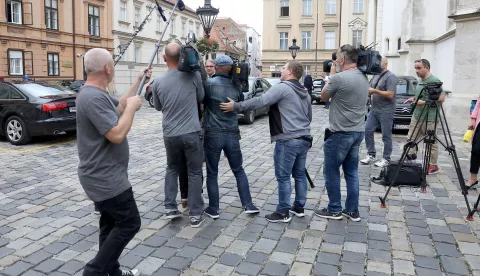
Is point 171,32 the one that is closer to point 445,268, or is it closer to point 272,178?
point 272,178

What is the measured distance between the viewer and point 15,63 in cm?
2730

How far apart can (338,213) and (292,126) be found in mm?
1211

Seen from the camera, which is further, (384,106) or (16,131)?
(16,131)

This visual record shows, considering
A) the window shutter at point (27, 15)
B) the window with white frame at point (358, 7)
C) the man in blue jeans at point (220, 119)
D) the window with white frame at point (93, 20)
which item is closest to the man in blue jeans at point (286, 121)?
the man in blue jeans at point (220, 119)

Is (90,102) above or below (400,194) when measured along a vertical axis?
above

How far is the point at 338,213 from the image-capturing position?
5258mm

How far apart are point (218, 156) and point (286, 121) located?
0.88 m

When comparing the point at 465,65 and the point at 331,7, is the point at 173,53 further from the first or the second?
the point at 331,7

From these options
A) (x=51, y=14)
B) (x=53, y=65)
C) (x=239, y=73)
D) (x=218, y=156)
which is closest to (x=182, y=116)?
(x=218, y=156)

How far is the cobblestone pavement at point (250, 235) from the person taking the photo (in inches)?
157

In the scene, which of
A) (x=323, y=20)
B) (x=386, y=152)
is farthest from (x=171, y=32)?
(x=386, y=152)

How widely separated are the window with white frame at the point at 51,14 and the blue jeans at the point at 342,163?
29.2m

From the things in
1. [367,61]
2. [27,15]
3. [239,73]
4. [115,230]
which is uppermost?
[27,15]

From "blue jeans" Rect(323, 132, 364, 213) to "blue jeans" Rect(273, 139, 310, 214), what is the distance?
29 cm
